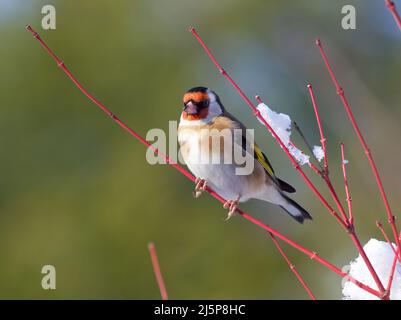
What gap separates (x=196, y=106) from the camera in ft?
8.46

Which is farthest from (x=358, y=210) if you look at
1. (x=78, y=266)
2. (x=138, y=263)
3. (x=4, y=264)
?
(x=4, y=264)

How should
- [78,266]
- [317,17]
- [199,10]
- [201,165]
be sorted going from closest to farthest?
[201,165]
[78,266]
[317,17]
[199,10]

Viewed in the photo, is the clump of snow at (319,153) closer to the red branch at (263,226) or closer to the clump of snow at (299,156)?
Result: the clump of snow at (299,156)

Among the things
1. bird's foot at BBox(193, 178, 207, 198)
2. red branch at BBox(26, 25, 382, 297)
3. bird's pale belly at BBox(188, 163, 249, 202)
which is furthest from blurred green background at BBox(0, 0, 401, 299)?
red branch at BBox(26, 25, 382, 297)

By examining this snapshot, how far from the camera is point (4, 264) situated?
10.1 metres

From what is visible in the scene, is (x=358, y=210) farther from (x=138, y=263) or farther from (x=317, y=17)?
(x=317, y=17)

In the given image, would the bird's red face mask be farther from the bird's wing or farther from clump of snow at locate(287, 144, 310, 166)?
clump of snow at locate(287, 144, 310, 166)

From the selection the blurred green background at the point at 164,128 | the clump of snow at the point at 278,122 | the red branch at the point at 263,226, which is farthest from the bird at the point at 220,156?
the blurred green background at the point at 164,128

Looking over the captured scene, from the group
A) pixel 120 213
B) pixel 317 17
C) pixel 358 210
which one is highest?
pixel 317 17

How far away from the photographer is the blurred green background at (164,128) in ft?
29.8

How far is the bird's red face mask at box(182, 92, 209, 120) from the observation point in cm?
257

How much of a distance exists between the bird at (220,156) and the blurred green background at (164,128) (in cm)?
A: 474

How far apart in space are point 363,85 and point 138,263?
3.95m

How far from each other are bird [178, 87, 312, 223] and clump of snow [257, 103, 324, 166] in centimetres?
66
